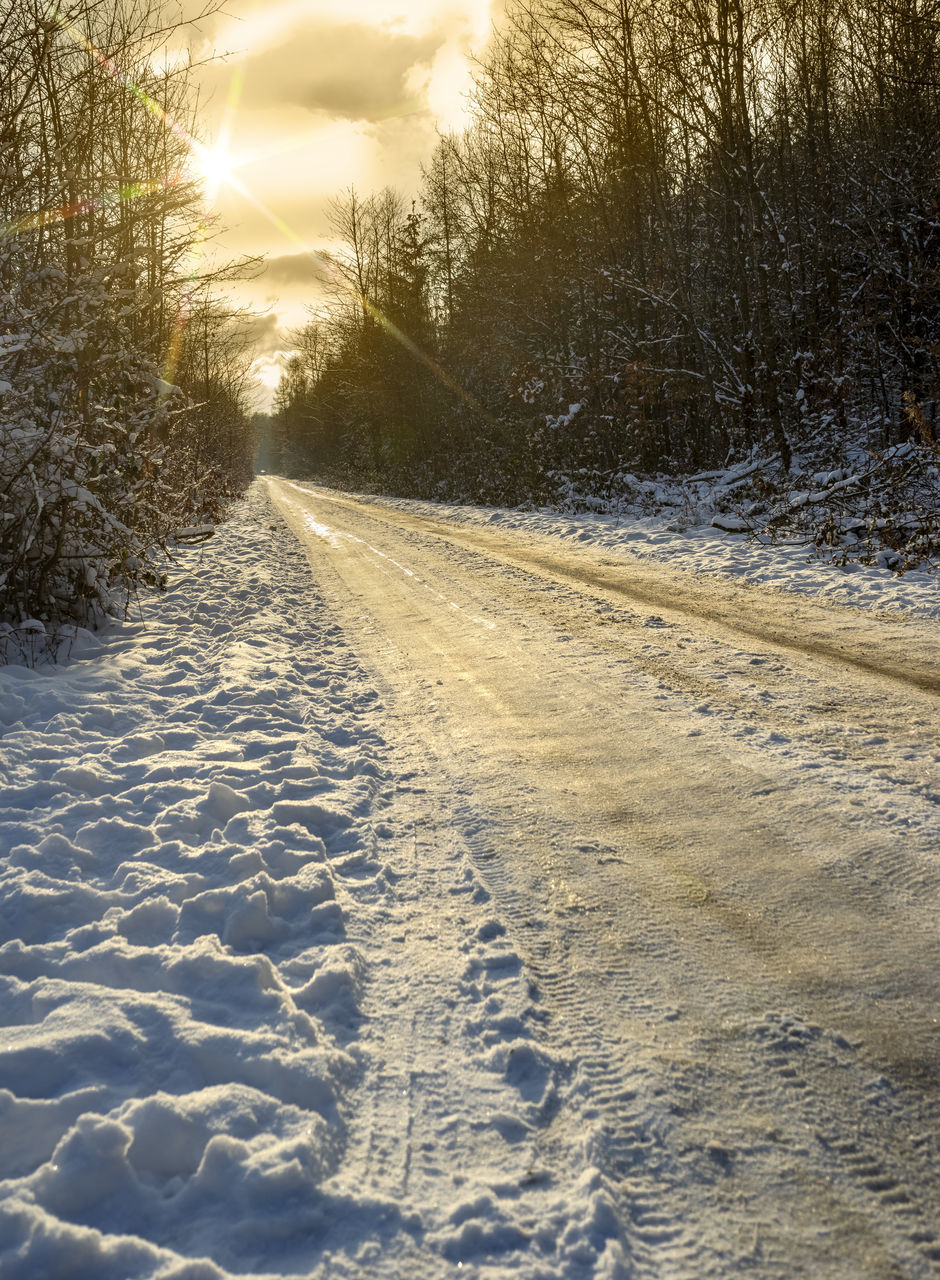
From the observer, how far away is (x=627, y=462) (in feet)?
64.6

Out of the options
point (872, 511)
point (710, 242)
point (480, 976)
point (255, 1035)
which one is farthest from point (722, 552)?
point (710, 242)

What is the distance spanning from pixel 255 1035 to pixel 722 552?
9398mm

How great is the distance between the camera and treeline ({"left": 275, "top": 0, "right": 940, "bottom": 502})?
15094 mm

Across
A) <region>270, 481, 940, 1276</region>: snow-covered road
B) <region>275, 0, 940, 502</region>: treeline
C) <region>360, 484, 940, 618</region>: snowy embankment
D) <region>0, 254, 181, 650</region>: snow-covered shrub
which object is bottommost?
<region>270, 481, 940, 1276</region>: snow-covered road

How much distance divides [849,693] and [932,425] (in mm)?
12333

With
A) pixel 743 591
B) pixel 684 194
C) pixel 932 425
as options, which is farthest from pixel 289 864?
pixel 684 194

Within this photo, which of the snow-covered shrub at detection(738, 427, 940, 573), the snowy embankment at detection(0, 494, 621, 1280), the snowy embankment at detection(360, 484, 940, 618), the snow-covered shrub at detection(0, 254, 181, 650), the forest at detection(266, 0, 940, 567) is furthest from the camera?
the forest at detection(266, 0, 940, 567)

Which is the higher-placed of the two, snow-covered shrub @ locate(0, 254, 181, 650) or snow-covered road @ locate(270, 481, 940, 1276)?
snow-covered shrub @ locate(0, 254, 181, 650)

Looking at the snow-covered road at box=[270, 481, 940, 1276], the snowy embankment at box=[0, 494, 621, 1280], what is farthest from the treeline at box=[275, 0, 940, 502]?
the snowy embankment at box=[0, 494, 621, 1280]

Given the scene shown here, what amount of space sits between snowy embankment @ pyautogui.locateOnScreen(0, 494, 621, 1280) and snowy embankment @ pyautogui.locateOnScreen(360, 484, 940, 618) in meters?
5.47

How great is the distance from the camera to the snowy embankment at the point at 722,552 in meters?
7.46

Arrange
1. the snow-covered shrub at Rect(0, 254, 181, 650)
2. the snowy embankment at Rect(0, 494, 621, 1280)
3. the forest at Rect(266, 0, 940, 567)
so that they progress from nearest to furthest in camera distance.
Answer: the snowy embankment at Rect(0, 494, 621, 1280), the snow-covered shrub at Rect(0, 254, 181, 650), the forest at Rect(266, 0, 940, 567)

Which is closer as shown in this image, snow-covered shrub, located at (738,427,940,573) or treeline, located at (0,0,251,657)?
treeline, located at (0,0,251,657)

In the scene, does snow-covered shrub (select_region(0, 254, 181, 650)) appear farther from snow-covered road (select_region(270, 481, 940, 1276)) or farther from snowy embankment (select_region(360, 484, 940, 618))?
snowy embankment (select_region(360, 484, 940, 618))
